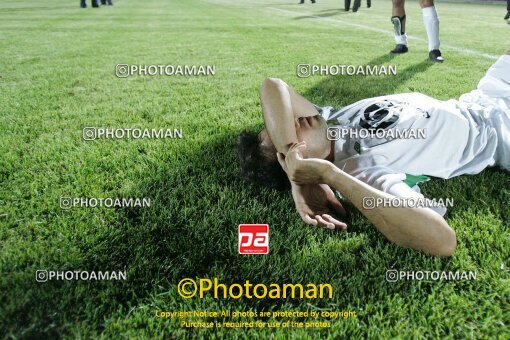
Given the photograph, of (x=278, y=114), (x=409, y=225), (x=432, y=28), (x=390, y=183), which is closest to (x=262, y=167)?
(x=278, y=114)

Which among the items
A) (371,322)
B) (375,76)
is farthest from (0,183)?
(375,76)

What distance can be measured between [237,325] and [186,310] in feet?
0.64

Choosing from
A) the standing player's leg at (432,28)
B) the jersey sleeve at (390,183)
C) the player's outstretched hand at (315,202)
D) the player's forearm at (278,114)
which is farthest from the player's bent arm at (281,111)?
the standing player's leg at (432,28)

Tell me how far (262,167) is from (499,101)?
164cm

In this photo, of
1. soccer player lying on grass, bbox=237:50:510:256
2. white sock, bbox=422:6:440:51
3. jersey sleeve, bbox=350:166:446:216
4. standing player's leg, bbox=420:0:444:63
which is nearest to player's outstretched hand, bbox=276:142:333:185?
soccer player lying on grass, bbox=237:50:510:256

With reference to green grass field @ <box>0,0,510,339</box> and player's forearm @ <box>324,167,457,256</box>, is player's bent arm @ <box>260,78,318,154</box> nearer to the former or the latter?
green grass field @ <box>0,0,510,339</box>

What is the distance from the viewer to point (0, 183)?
2014 mm

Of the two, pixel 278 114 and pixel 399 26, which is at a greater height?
pixel 399 26

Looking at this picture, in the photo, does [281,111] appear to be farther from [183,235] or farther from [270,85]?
[183,235]

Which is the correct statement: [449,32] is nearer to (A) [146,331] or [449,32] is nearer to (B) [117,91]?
(B) [117,91]

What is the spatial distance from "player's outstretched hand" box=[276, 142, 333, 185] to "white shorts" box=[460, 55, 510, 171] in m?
1.23

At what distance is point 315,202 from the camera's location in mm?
1815

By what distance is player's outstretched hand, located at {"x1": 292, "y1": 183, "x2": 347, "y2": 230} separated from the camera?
174cm

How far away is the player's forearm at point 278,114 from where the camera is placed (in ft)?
6.25
